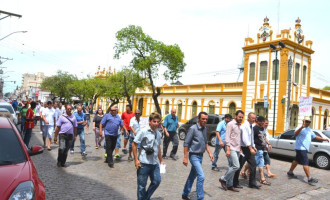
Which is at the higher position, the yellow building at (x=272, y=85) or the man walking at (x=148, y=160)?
the yellow building at (x=272, y=85)

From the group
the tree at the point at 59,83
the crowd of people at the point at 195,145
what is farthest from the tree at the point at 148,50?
the tree at the point at 59,83

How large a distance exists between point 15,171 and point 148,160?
6.30ft

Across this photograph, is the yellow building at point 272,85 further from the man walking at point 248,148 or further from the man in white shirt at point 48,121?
the man in white shirt at point 48,121

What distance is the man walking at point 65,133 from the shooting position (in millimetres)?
7148

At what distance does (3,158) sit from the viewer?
11.2 ft

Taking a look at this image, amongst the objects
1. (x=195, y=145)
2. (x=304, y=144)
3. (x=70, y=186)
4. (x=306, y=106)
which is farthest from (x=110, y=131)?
(x=306, y=106)

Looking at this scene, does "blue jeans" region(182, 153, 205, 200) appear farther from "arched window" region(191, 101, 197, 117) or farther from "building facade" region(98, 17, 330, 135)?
"arched window" region(191, 101, 197, 117)

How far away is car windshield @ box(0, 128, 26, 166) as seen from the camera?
3.42m

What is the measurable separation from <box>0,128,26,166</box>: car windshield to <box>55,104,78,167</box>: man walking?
3.38m

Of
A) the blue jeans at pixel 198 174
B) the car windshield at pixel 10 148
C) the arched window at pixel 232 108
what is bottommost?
the blue jeans at pixel 198 174

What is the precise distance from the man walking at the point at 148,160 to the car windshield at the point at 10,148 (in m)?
→ 1.69

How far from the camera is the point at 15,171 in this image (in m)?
3.13

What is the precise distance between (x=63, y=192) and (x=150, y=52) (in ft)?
75.4

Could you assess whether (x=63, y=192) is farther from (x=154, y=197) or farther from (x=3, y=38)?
(x=3, y=38)
